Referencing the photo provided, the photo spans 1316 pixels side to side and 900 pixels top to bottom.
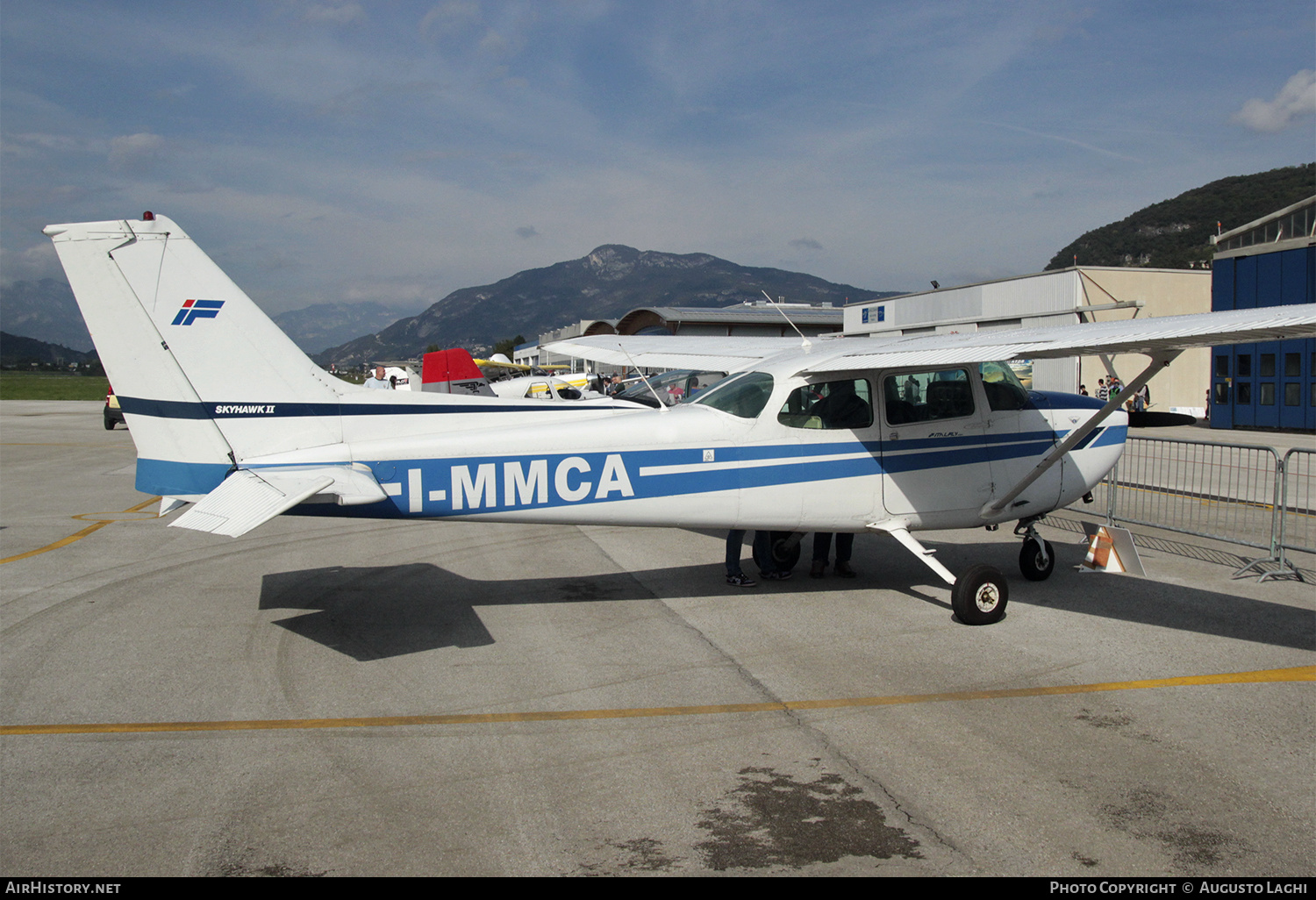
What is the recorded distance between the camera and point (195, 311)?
237 inches

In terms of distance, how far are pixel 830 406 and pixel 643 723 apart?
3272 mm

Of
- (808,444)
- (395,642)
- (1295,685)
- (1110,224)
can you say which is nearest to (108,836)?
(395,642)

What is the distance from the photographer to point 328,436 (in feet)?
20.2

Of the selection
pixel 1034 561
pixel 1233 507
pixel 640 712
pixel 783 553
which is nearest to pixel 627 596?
pixel 783 553

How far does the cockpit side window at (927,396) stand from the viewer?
7.08 m

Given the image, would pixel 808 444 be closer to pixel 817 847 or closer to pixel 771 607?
pixel 771 607

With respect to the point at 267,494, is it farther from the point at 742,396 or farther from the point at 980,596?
the point at 980,596

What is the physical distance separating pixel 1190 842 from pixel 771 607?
12.9 ft

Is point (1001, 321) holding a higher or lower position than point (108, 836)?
higher

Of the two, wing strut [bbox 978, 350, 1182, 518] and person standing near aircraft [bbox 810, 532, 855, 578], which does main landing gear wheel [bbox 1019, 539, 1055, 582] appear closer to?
wing strut [bbox 978, 350, 1182, 518]

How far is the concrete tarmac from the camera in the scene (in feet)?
11.4

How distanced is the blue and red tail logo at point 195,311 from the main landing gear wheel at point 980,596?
5.94 m

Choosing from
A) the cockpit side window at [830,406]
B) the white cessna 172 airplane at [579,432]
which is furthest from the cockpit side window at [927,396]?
the cockpit side window at [830,406]

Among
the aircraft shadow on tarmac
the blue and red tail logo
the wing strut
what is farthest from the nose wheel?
the blue and red tail logo
